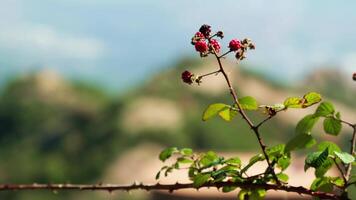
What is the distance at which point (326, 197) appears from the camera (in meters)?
0.73

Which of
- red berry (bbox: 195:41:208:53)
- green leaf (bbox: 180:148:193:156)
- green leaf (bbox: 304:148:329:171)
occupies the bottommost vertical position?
green leaf (bbox: 304:148:329:171)

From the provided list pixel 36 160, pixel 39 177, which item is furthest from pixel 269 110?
pixel 36 160

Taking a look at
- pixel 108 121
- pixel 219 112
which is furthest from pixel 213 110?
pixel 108 121

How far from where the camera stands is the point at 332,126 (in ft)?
2.45

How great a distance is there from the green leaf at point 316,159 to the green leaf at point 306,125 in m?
0.02

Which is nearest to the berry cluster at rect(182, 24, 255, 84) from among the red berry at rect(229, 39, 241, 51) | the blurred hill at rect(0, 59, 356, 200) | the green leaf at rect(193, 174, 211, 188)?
the red berry at rect(229, 39, 241, 51)

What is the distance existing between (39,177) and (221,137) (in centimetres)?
553

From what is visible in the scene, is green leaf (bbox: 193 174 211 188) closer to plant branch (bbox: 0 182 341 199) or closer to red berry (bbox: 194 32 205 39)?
plant branch (bbox: 0 182 341 199)

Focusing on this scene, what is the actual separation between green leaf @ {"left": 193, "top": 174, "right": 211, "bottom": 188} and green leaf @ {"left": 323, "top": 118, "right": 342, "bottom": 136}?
122 mm

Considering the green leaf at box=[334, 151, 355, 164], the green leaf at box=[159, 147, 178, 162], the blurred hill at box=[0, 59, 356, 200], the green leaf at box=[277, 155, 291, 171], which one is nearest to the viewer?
the green leaf at box=[334, 151, 355, 164]

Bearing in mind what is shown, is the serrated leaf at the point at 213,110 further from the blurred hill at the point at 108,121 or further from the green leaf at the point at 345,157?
the blurred hill at the point at 108,121

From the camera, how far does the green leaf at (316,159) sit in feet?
2.28

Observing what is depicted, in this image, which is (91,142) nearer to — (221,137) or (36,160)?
(36,160)

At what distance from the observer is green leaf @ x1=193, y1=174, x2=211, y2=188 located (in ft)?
2.53
